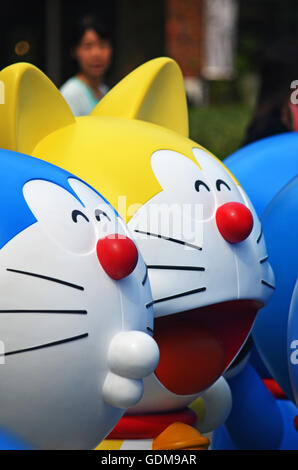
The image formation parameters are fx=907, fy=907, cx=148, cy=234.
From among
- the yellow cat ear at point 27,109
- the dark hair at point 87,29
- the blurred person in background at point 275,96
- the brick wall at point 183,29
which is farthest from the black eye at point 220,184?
the brick wall at point 183,29

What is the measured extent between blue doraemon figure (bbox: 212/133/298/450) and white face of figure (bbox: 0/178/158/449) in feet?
2.83

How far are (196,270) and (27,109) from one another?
0.64 m

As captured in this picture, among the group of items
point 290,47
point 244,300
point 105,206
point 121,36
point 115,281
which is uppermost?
point 121,36

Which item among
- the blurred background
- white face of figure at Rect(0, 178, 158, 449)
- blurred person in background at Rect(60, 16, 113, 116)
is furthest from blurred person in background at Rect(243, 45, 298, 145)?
the blurred background

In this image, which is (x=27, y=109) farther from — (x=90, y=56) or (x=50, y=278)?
(x=90, y=56)

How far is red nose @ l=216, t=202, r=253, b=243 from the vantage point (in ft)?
8.02

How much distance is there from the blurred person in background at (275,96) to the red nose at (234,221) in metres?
1.90

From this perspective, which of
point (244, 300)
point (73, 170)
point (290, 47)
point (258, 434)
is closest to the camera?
point (73, 170)

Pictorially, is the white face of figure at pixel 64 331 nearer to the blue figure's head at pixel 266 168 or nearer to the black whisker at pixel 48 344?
the black whisker at pixel 48 344

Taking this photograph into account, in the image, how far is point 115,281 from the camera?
78.4 inches

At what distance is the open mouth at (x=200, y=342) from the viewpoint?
2.56m

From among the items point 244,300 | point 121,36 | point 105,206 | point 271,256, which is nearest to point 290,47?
point 271,256

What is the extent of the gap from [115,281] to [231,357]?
83 centimetres

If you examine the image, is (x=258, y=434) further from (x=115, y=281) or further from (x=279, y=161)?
(x=115, y=281)
